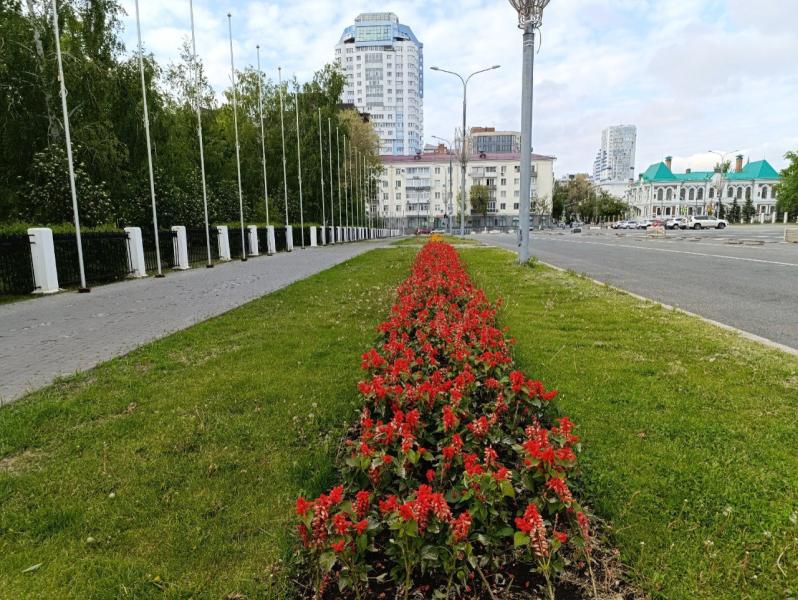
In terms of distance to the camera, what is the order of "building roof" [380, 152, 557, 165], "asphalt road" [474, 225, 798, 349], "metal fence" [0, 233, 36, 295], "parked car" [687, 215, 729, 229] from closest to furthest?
1. "asphalt road" [474, 225, 798, 349]
2. "metal fence" [0, 233, 36, 295]
3. "parked car" [687, 215, 729, 229]
4. "building roof" [380, 152, 557, 165]

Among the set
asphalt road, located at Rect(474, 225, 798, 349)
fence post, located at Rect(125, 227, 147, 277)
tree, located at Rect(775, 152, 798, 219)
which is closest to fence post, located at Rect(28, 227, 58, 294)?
fence post, located at Rect(125, 227, 147, 277)

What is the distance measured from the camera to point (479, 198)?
315ft

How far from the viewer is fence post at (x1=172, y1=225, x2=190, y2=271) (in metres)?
16.5

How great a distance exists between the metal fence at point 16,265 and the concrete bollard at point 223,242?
31.6 ft

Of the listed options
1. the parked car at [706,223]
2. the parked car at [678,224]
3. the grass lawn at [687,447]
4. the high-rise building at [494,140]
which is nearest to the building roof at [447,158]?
the high-rise building at [494,140]

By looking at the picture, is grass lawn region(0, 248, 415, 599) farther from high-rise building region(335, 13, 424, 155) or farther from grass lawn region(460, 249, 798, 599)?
high-rise building region(335, 13, 424, 155)

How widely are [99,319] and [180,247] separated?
9473 mm

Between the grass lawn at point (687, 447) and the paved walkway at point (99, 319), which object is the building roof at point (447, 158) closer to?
the paved walkway at point (99, 319)

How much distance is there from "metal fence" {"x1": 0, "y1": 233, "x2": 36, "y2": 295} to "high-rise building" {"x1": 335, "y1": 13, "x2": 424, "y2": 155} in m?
129

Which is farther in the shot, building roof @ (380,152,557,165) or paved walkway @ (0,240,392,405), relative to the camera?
building roof @ (380,152,557,165)

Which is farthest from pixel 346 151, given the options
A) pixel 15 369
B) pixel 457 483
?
pixel 457 483

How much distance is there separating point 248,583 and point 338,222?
4549 centimetres

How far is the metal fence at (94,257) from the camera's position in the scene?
446 inches

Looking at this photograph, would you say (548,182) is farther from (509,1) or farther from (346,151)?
(509,1)
